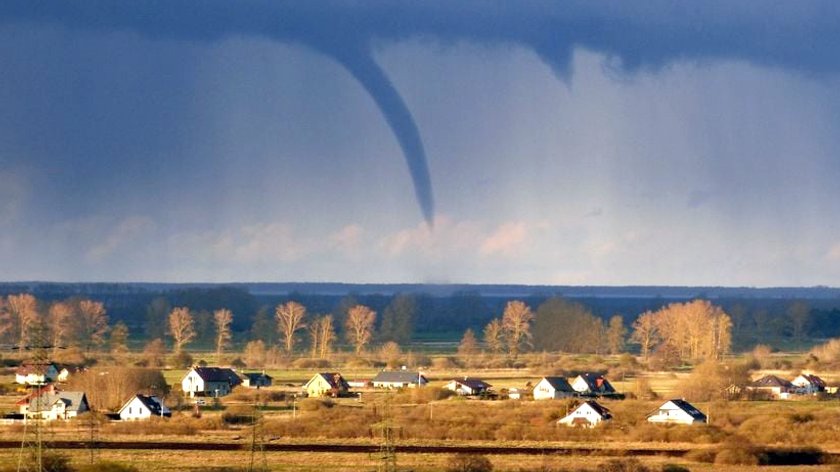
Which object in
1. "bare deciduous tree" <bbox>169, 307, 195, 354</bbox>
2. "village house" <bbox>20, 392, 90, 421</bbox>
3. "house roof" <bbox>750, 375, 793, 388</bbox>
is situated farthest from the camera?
"bare deciduous tree" <bbox>169, 307, 195, 354</bbox>

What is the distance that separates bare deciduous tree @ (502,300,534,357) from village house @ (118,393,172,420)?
58.3 m

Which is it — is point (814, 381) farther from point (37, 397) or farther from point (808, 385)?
point (37, 397)

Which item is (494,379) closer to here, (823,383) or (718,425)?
(823,383)

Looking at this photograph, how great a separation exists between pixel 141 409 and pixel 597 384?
27834 millimetres

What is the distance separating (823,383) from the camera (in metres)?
85.7

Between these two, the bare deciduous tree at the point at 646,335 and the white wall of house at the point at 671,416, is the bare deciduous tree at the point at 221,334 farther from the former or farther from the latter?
the white wall of house at the point at 671,416

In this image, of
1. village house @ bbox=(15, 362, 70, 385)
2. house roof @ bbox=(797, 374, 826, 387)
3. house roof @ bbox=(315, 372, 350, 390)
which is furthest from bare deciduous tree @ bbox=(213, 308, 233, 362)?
house roof @ bbox=(797, 374, 826, 387)

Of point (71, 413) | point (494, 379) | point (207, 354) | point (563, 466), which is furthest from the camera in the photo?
point (207, 354)

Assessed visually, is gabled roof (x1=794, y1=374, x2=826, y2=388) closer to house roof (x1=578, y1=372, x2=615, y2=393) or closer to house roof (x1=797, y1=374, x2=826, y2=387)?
house roof (x1=797, y1=374, x2=826, y2=387)

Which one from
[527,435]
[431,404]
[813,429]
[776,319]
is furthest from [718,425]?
[776,319]

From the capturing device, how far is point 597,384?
272ft

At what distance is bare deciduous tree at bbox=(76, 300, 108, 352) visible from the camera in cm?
12003

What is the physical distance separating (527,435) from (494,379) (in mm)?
32826

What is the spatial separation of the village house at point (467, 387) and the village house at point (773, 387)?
14.7m
